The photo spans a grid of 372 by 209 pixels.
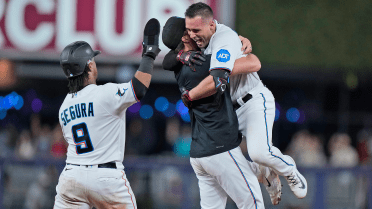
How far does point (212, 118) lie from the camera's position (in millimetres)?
3576

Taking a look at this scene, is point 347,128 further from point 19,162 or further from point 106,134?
point 106,134

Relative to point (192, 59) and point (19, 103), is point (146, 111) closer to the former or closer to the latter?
point (19, 103)

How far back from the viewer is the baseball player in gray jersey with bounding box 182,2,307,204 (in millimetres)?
3369

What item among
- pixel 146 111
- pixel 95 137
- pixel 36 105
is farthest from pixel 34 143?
pixel 36 105

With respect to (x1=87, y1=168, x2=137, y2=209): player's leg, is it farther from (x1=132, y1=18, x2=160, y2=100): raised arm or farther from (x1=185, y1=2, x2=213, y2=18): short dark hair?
(x1=185, y1=2, x2=213, y2=18): short dark hair

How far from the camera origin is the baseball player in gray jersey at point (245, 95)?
337 cm

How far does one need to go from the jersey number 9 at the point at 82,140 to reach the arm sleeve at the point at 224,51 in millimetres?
1157

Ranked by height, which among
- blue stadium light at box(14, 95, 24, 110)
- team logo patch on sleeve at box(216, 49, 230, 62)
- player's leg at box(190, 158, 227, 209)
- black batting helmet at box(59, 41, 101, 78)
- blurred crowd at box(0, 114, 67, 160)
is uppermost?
team logo patch on sleeve at box(216, 49, 230, 62)

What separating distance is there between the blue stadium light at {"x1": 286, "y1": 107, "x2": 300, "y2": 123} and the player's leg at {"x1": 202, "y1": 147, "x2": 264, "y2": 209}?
1278 centimetres

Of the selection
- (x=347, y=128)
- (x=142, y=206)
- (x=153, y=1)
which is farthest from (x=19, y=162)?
(x=347, y=128)

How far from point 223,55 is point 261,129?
0.73 metres

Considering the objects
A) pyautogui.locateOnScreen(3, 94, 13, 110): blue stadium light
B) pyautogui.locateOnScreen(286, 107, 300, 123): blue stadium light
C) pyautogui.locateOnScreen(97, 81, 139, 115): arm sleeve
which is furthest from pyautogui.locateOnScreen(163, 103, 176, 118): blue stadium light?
pyautogui.locateOnScreen(97, 81, 139, 115): arm sleeve

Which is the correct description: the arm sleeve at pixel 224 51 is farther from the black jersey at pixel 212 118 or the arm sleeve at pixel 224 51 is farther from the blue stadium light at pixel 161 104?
the blue stadium light at pixel 161 104

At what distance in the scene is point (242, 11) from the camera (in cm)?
918
